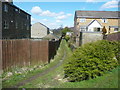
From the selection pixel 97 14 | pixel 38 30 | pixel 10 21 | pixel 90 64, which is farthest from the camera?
pixel 38 30

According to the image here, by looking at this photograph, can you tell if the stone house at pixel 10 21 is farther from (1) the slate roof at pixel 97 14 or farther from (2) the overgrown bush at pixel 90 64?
(1) the slate roof at pixel 97 14

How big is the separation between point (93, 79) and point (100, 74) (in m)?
0.60

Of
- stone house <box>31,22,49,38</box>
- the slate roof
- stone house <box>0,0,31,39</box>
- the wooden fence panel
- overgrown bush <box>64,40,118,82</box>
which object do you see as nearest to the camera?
overgrown bush <box>64,40,118,82</box>

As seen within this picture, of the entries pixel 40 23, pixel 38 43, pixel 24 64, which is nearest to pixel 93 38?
pixel 38 43

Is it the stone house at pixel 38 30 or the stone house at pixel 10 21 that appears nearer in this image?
the stone house at pixel 10 21

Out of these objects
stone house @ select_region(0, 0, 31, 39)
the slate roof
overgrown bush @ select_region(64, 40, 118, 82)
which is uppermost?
the slate roof

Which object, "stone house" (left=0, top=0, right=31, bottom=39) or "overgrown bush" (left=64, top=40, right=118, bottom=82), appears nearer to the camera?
"overgrown bush" (left=64, top=40, right=118, bottom=82)

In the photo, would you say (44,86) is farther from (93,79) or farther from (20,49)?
(20,49)

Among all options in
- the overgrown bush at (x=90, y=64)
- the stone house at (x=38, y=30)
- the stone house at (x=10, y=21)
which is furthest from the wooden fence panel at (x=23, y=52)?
the stone house at (x=38, y=30)

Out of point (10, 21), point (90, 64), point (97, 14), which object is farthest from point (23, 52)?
point (97, 14)

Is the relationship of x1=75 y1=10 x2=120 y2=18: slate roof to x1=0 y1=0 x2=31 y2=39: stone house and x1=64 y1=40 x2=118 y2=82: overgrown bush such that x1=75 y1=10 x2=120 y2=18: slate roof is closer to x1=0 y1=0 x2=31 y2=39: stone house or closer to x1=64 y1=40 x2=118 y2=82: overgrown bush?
x1=0 y1=0 x2=31 y2=39: stone house

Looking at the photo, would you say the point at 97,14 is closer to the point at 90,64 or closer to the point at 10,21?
the point at 10,21

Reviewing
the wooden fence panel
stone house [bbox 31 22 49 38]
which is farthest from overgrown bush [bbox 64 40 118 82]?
stone house [bbox 31 22 49 38]

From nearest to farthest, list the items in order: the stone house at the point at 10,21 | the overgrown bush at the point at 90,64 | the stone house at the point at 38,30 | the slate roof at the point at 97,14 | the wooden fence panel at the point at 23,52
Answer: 1. the overgrown bush at the point at 90,64
2. the wooden fence panel at the point at 23,52
3. the stone house at the point at 10,21
4. the slate roof at the point at 97,14
5. the stone house at the point at 38,30
